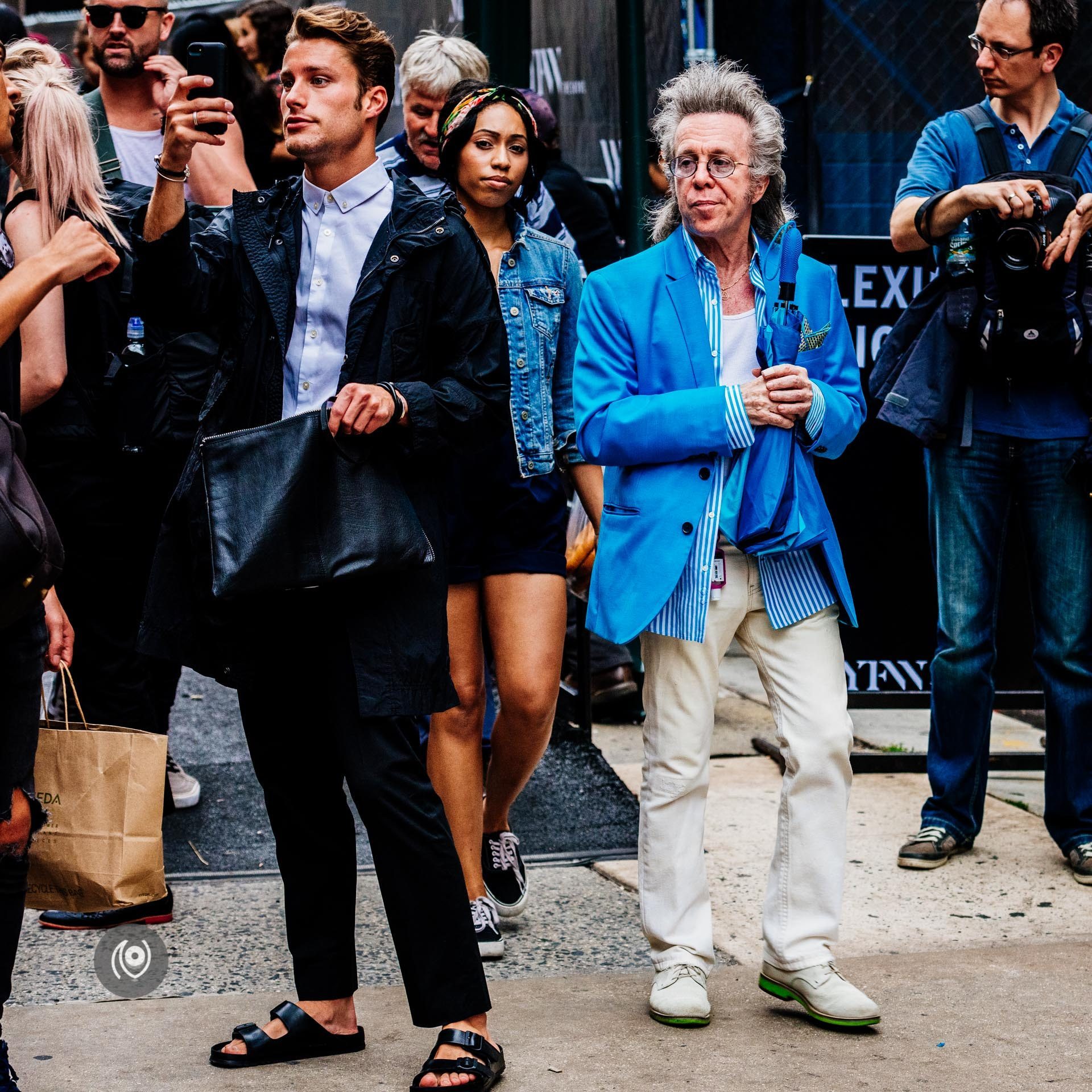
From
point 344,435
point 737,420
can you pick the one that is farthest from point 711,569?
point 344,435

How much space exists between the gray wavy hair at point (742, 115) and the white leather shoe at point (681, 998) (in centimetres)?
170

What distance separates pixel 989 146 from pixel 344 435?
102 inches

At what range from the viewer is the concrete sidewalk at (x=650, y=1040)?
11.4 ft

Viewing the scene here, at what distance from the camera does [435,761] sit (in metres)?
4.32

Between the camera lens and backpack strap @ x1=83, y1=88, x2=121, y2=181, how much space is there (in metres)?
2.52

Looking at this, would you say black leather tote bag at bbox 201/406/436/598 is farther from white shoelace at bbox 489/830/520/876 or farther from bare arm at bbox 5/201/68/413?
white shoelace at bbox 489/830/520/876

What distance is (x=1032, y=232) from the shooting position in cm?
466

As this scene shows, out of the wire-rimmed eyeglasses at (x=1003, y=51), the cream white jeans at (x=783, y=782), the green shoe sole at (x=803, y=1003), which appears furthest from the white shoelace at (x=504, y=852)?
the wire-rimmed eyeglasses at (x=1003, y=51)

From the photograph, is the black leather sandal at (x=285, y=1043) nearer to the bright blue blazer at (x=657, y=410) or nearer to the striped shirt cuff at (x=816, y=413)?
the bright blue blazer at (x=657, y=410)

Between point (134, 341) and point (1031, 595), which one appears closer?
point (134, 341)

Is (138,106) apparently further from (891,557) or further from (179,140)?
(891,557)

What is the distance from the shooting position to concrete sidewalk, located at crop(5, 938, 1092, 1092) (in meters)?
3.48

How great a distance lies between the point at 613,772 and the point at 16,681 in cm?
307

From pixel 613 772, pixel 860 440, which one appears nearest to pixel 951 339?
pixel 860 440
